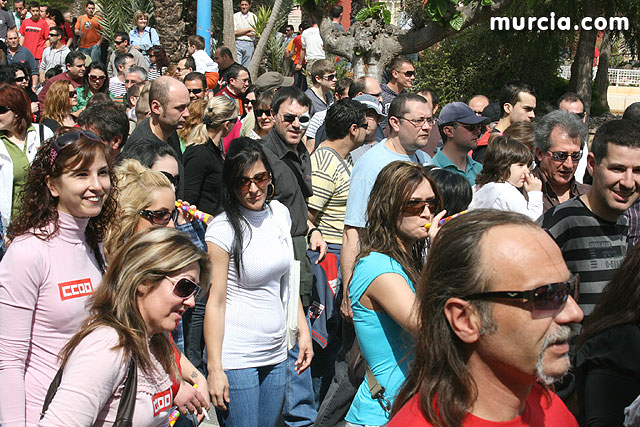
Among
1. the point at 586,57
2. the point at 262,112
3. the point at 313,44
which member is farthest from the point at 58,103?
the point at 586,57

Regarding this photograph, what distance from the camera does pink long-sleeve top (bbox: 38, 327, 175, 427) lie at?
→ 7.98 feet

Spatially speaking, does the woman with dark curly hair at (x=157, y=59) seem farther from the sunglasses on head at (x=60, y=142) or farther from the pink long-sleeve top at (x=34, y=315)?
the pink long-sleeve top at (x=34, y=315)

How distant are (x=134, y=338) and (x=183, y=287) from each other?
29 cm

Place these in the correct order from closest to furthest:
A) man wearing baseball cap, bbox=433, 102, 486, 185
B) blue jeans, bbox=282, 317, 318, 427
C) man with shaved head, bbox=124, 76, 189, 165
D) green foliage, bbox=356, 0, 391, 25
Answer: blue jeans, bbox=282, 317, 318, 427 < man with shaved head, bbox=124, 76, 189, 165 < man wearing baseball cap, bbox=433, 102, 486, 185 < green foliage, bbox=356, 0, 391, 25

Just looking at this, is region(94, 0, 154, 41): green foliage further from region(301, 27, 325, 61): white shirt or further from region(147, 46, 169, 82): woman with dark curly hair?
region(301, 27, 325, 61): white shirt

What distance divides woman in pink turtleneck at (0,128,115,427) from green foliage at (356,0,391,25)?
28.6ft

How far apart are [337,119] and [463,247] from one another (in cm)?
403

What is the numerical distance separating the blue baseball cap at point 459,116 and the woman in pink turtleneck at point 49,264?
144 inches

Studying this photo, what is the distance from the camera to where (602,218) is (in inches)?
151

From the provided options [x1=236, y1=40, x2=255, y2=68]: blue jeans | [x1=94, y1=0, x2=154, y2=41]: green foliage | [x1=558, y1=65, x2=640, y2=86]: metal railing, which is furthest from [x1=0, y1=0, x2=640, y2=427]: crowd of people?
[x1=558, y1=65, x2=640, y2=86]: metal railing

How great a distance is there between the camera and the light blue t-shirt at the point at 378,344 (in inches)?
124

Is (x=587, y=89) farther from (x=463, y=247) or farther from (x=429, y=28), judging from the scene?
(x=463, y=247)

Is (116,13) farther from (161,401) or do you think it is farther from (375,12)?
(161,401)

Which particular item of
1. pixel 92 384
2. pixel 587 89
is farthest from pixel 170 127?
pixel 587 89
